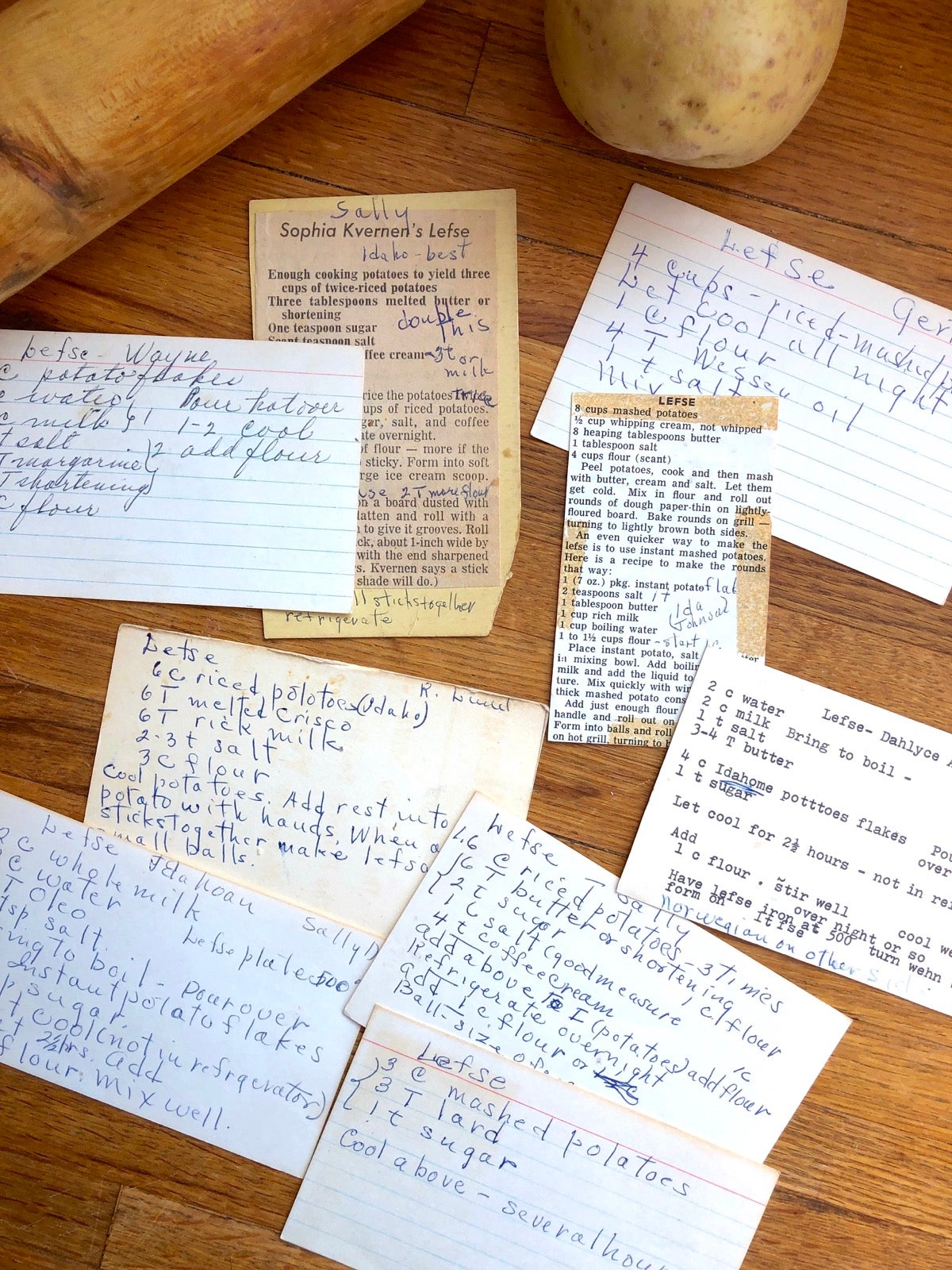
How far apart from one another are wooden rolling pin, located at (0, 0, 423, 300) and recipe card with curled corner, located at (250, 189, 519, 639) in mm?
84

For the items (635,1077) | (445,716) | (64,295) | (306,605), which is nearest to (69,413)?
(64,295)

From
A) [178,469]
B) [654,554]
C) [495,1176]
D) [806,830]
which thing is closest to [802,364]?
[654,554]

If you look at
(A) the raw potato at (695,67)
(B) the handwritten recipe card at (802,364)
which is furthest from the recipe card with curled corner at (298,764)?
(A) the raw potato at (695,67)

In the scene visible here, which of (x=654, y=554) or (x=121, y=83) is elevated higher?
(x=121, y=83)

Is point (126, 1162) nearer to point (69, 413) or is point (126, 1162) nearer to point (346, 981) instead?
point (346, 981)

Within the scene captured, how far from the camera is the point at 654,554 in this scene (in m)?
0.57

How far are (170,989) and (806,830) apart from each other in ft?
1.40

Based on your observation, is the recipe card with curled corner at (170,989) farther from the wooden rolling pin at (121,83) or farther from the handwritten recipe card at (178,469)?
the wooden rolling pin at (121,83)

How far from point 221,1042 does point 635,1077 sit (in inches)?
10.6

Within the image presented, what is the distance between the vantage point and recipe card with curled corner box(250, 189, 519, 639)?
57 centimetres

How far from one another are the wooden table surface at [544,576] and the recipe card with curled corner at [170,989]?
1.0 inches

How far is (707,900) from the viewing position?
56 cm

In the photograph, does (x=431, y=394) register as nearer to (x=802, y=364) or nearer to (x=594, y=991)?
(x=802, y=364)

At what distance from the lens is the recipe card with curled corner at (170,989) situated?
0.57 meters
